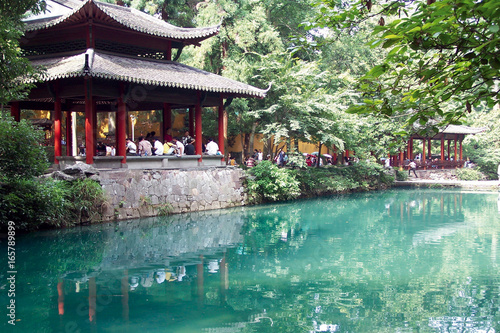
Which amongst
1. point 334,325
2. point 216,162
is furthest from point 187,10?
point 334,325

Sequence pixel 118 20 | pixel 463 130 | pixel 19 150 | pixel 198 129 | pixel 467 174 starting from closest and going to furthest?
1. pixel 19 150
2. pixel 118 20
3. pixel 198 129
4. pixel 467 174
5. pixel 463 130

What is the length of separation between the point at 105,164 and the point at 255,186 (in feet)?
17.4

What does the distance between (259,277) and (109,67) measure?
7657 millimetres

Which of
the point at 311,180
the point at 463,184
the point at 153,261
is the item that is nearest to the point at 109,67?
the point at 153,261

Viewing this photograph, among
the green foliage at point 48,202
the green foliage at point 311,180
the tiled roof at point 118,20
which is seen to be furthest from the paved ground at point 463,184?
the green foliage at point 48,202

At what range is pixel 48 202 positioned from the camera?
30.8ft

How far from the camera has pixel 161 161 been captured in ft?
43.7

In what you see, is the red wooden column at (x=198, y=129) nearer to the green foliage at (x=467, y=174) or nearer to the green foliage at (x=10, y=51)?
the green foliage at (x=10, y=51)

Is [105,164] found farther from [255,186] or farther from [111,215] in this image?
[255,186]

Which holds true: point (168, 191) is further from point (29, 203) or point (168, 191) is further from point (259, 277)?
point (259, 277)

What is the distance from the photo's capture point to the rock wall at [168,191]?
11.7 metres

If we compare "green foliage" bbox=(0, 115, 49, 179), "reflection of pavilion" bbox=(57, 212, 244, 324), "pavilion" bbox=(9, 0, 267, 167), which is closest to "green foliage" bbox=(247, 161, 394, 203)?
"pavilion" bbox=(9, 0, 267, 167)

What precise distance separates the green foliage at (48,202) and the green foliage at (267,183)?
585 centimetres

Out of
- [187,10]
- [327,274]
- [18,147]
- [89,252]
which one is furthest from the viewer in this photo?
[187,10]
